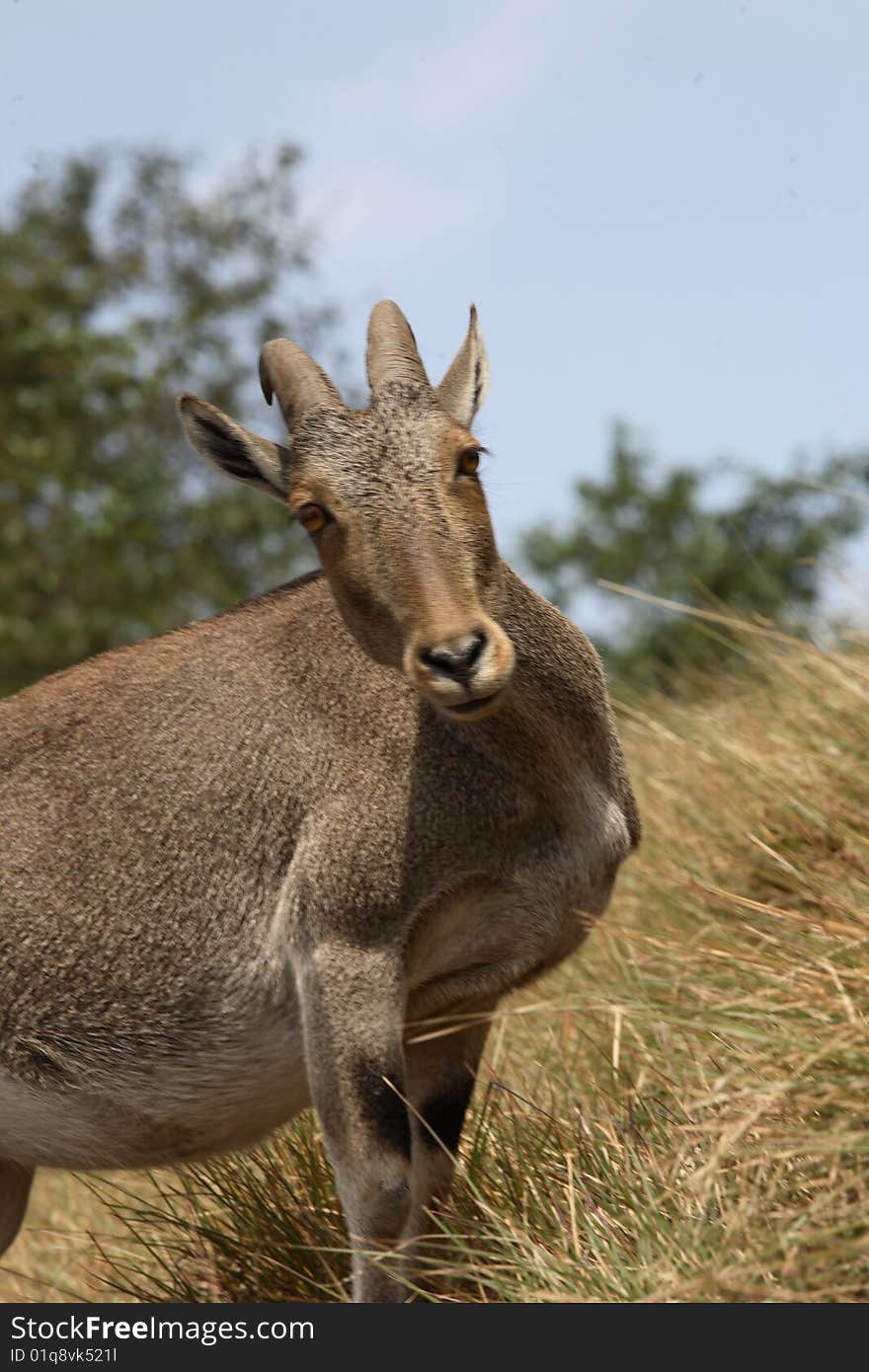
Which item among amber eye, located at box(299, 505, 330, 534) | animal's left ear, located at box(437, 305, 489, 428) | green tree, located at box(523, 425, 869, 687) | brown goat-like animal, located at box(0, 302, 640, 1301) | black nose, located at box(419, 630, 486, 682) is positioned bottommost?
green tree, located at box(523, 425, 869, 687)

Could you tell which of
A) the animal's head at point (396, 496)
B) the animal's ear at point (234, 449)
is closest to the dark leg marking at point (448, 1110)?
the animal's head at point (396, 496)

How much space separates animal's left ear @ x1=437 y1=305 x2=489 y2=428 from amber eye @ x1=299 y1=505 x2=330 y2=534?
0.61 meters

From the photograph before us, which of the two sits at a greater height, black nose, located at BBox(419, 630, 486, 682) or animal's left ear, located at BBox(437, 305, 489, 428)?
animal's left ear, located at BBox(437, 305, 489, 428)

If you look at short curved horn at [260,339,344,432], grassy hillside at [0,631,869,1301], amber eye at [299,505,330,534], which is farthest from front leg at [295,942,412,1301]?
short curved horn at [260,339,344,432]

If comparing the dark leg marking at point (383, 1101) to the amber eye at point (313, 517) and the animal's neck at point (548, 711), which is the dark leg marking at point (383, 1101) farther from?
the amber eye at point (313, 517)

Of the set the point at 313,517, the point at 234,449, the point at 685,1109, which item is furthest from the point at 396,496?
the point at 685,1109

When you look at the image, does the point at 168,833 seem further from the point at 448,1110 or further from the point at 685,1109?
the point at 685,1109

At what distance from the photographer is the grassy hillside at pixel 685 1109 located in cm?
470

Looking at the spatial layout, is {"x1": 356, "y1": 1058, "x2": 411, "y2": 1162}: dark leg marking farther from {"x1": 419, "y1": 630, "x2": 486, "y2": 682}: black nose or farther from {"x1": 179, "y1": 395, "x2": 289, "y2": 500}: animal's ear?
{"x1": 179, "y1": 395, "x2": 289, "y2": 500}: animal's ear

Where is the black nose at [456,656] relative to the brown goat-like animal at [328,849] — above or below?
above

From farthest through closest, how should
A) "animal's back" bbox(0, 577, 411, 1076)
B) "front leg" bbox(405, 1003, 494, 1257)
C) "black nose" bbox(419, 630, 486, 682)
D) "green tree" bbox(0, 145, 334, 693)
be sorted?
"green tree" bbox(0, 145, 334, 693)
"front leg" bbox(405, 1003, 494, 1257)
"animal's back" bbox(0, 577, 411, 1076)
"black nose" bbox(419, 630, 486, 682)

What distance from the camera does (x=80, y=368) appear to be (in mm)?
22562

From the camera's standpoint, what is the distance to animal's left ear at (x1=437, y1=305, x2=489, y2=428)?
5934 millimetres

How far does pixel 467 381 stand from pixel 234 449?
0.88 m
